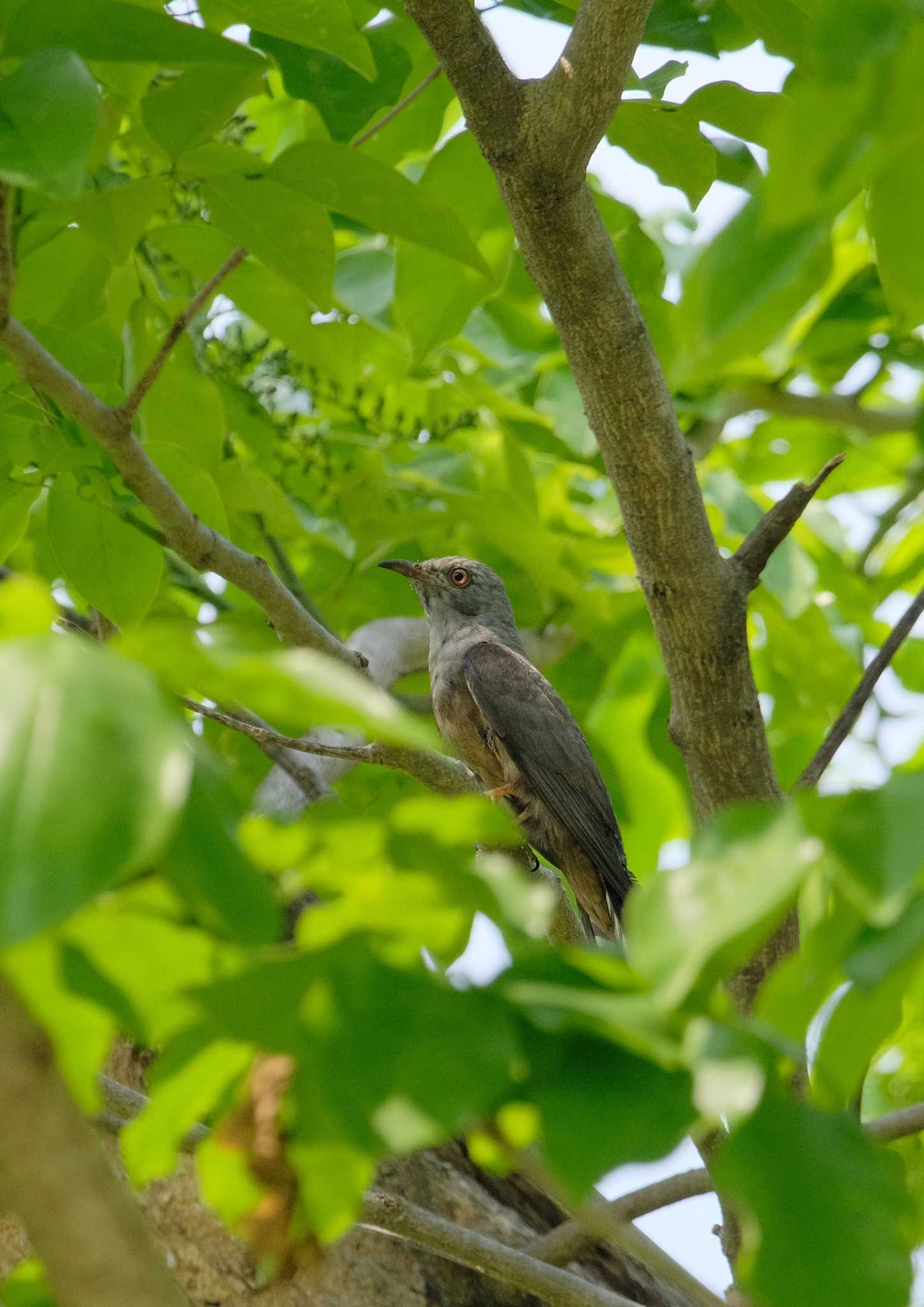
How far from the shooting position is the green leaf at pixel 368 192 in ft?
8.96

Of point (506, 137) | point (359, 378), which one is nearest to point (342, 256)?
point (359, 378)

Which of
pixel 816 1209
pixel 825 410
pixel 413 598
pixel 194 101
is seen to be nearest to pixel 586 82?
pixel 194 101

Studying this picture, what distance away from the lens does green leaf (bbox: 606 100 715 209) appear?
3.12m

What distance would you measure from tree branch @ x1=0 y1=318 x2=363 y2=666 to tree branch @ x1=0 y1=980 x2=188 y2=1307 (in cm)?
190

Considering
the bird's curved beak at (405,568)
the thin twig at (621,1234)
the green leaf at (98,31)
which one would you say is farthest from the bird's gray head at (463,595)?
the green leaf at (98,31)

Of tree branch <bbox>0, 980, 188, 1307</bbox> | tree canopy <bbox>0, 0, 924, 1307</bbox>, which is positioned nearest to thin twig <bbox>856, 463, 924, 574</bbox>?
tree canopy <bbox>0, 0, 924, 1307</bbox>

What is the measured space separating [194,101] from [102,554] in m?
0.99

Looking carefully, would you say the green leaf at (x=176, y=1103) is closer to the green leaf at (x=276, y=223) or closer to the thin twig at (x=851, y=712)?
the green leaf at (x=276, y=223)

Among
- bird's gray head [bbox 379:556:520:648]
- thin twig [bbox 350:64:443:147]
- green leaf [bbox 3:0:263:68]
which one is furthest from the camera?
bird's gray head [bbox 379:556:520:648]

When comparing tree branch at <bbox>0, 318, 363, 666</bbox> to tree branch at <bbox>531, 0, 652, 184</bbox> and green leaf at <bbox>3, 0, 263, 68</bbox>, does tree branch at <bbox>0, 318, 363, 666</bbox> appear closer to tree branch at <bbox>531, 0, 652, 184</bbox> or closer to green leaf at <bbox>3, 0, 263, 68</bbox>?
green leaf at <bbox>3, 0, 263, 68</bbox>

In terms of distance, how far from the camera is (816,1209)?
1065 millimetres

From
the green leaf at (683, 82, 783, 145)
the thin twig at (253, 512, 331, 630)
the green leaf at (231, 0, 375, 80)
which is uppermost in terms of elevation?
the green leaf at (683, 82, 783, 145)

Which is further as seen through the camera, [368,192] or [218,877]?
[368,192]

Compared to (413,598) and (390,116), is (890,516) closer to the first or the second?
(413,598)
